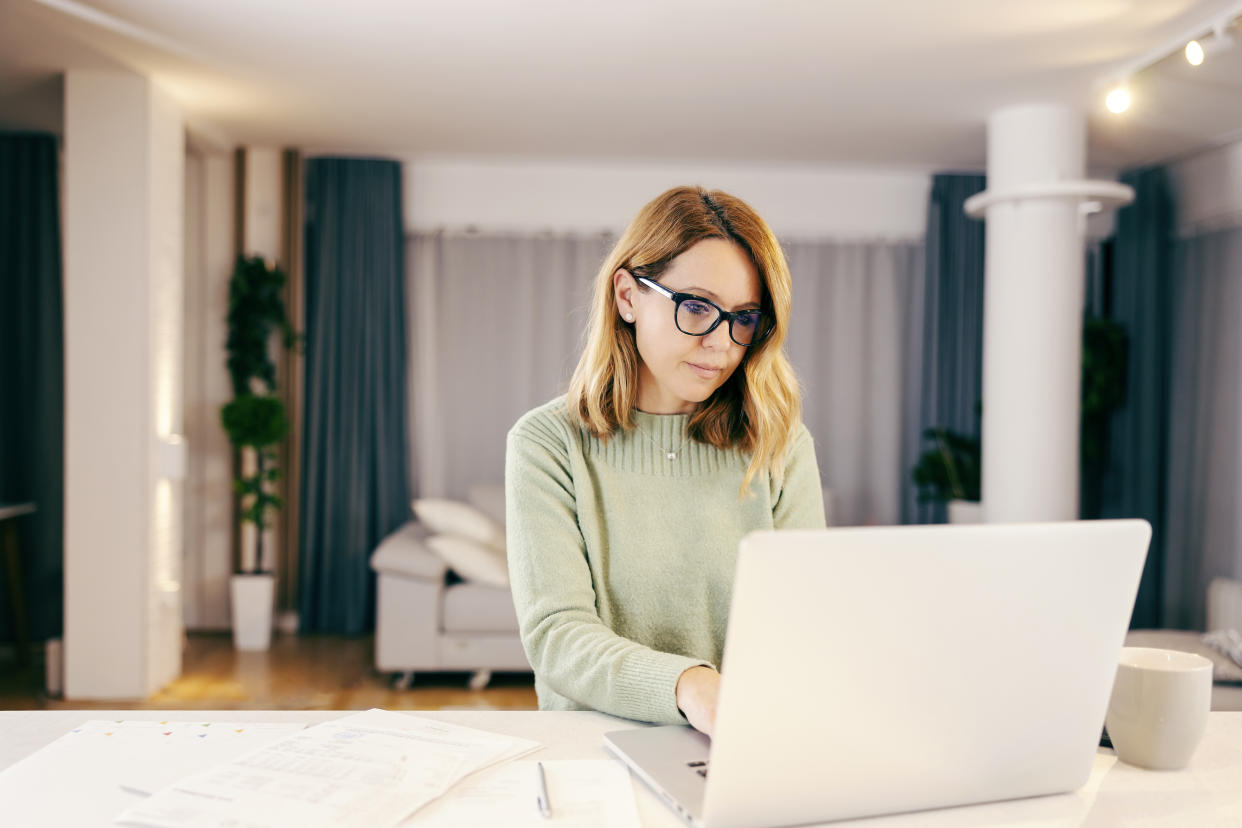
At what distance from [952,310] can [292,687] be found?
3.86 metres

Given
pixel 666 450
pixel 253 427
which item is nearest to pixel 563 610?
pixel 666 450

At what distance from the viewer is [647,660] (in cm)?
105

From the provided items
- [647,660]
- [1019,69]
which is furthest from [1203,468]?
[647,660]

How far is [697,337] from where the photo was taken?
1.27 meters

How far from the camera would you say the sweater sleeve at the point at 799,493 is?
1361 mm

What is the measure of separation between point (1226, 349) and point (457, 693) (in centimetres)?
385

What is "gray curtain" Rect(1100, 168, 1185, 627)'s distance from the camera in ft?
16.2

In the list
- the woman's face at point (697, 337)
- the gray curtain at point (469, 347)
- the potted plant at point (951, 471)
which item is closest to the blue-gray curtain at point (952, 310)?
the potted plant at point (951, 471)

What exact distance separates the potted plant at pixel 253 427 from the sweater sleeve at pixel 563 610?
3701 millimetres

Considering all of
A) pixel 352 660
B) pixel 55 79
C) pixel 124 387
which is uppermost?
pixel 55 79

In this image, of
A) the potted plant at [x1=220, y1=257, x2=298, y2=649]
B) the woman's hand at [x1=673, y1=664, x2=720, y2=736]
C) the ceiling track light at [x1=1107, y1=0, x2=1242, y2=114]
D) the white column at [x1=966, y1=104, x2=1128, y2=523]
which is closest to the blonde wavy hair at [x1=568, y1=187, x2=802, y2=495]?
the woman's hand at [x1=673, y1=664, x2=720, y2=736]

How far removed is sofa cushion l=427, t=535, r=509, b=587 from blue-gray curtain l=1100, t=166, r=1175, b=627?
130 inches

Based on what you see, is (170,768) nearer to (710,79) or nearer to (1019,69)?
(710,79)

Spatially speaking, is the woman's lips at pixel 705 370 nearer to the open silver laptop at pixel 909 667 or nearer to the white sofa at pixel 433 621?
the open silver laptop at pixel 909 667
